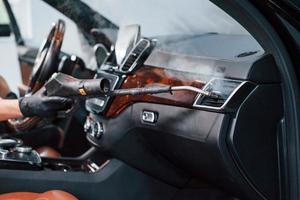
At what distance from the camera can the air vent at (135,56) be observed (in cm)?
162

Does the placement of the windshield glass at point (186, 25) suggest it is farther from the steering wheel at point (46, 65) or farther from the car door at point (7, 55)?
the car door at point (7, 55)

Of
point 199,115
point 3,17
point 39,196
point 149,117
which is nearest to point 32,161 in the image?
point 39,196

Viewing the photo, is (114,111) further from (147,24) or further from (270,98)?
(270,98)

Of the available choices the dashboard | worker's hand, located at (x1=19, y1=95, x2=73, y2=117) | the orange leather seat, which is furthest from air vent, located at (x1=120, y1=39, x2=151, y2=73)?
the orange leather seat

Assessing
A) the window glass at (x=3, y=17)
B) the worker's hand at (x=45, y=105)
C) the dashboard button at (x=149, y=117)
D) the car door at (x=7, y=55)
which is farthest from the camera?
the window glass at (x=3, y=17)

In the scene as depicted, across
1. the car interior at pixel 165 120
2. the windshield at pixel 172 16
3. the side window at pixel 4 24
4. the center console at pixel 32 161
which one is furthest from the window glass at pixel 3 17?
the windshield at pixel 172 16

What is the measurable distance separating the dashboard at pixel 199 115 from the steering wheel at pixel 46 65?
336mm

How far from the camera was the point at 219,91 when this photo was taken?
52.0 inches

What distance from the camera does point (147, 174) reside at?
173 cm

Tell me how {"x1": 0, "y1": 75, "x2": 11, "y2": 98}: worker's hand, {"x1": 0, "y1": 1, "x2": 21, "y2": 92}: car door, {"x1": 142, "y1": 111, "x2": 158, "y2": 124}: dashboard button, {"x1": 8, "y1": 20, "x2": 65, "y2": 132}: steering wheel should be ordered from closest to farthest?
{"x1": 142, "y1": 111, "x2": 158, "y2": 124}: dashboard button, {"x1": 8, "y1": 20, "x2": 65, "y2": 132}: steering wheel, {"x1": 0, "y1": 75, "x2": 11, "y2": 98}: worker's hand, {"x1": 0, "y1": 1, "x2": 21, "y2": 92}: car door

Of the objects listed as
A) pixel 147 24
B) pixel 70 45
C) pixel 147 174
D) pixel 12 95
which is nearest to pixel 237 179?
pixel 147 174

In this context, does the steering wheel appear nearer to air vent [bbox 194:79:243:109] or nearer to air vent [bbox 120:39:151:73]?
air vent [bbox 120:39:151:73]

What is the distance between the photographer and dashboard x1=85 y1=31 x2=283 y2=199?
131cm

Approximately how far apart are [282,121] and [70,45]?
1.28 metres
